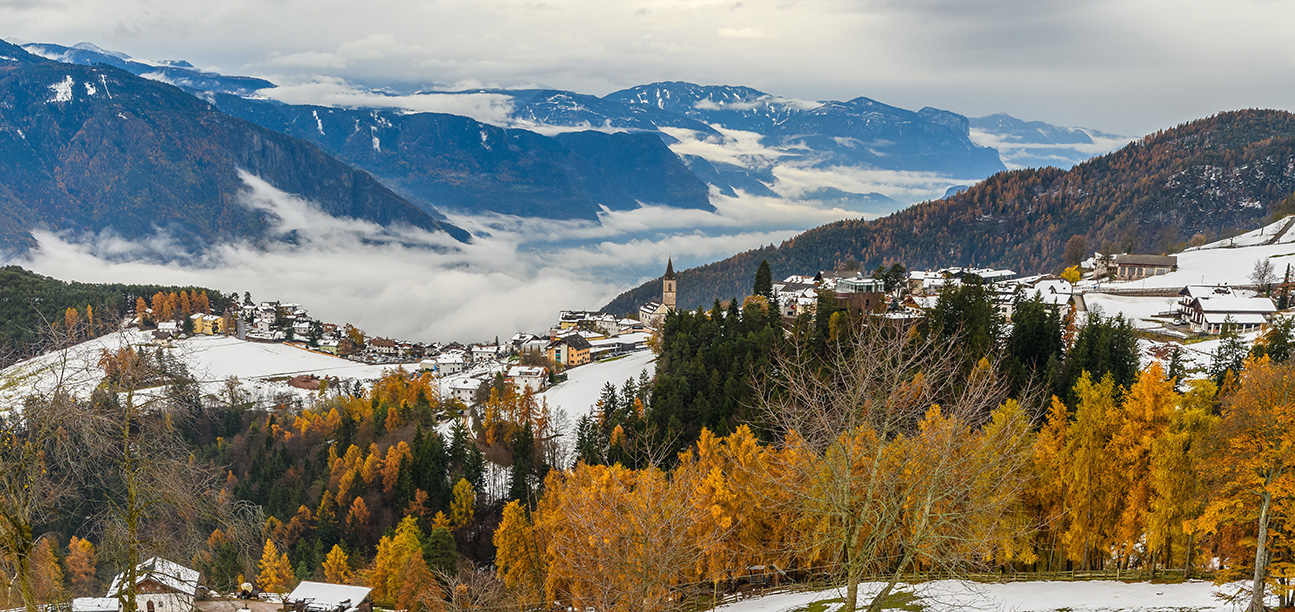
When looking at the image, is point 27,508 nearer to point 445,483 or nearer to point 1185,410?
point 1185,410

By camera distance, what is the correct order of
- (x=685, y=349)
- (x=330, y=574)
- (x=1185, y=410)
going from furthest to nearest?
(x=685, y=349) < (x=330, y=574) < (x=1185, y=410)

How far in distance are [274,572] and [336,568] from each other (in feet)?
12.3

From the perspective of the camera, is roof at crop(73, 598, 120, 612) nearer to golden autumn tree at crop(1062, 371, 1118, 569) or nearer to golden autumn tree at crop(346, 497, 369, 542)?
golden autumn tree at crop(346, 497, 369, 542)

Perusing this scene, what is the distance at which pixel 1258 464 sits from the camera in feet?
56.6

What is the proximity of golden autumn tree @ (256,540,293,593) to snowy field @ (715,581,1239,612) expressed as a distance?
109 ft

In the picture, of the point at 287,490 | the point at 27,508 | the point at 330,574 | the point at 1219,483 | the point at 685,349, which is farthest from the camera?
the point at 287,490

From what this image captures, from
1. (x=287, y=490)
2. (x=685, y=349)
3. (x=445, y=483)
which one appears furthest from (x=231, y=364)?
(x=685, y=349)

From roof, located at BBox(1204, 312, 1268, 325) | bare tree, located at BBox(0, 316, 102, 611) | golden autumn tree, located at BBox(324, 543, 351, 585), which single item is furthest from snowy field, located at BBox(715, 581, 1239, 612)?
roof, located at BBox(1204, 312, 1268, 325)

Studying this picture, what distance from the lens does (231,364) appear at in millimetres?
130625

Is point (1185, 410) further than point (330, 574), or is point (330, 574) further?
point (330, 574)

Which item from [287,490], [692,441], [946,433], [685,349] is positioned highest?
[946,433]

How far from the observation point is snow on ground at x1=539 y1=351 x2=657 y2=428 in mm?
77000

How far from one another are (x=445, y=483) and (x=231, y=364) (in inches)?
3582

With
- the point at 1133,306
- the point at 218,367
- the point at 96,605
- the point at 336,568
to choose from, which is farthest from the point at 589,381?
the point at 218,367
